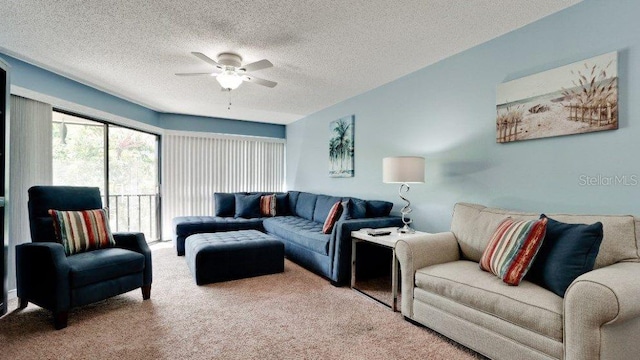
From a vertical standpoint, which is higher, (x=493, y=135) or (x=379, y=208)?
(x=493, y=135)

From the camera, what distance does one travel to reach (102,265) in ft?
7.97

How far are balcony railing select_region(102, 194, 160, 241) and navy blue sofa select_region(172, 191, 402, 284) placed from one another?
1.04 m

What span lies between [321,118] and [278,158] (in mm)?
1838

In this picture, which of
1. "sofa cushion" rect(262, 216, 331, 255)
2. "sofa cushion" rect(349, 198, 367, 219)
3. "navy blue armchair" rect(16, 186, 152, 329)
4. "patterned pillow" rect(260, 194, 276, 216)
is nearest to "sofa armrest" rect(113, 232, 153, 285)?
"navy blue armchair" rect(16, 186, 152, 329)

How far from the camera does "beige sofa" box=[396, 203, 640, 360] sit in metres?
1.35

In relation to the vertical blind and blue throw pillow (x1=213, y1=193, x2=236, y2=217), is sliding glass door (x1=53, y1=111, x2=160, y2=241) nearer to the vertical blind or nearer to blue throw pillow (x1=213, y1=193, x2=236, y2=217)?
the vertical blind

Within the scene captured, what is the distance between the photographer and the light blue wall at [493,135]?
1.95 metres

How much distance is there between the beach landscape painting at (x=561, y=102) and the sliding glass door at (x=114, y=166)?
4.97 m

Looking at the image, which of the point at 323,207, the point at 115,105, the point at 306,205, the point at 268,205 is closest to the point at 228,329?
the point at 323,207

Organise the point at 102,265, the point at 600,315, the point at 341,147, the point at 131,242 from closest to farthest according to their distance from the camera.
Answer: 1. the point at 600,315
2. the point at 102,265
3. the point at 131,242
4. the point at 341,147

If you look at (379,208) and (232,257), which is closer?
(232,257)

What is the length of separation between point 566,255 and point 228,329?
228cm

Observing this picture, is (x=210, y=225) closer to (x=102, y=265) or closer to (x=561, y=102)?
(x=102, y=265)

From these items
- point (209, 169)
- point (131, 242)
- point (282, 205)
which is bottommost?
point (131, 242)
